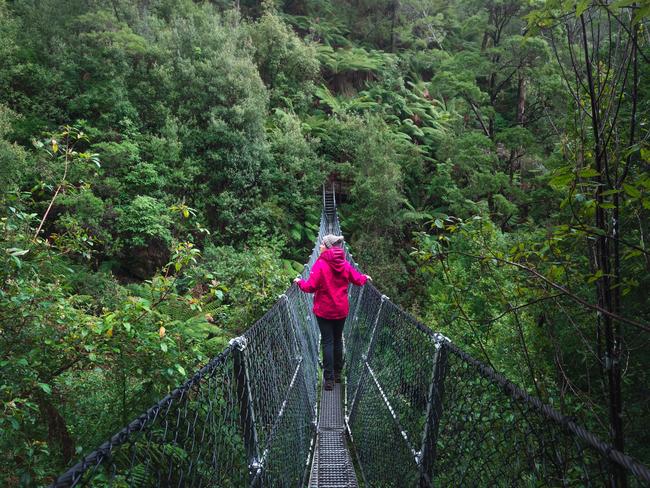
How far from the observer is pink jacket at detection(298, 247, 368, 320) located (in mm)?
2898

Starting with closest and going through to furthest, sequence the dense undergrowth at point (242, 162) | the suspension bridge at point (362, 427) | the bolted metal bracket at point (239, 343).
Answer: the suspension bridge at point (362, 427) < the bolted metal bracket at point (239, 343) < the dense undergrowth at point (242, 162)

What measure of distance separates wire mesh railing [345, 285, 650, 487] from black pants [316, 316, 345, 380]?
0.44 feet

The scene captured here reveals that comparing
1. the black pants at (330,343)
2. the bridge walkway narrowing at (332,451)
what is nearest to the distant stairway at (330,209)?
the black pants at (330,343)

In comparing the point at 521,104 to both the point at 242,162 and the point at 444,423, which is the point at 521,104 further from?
the point at 444,423

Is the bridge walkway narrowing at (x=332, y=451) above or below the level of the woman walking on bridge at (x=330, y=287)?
below

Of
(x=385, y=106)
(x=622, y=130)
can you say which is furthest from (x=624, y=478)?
(x=385, y=106)

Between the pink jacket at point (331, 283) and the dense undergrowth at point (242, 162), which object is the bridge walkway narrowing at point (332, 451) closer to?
the pink jacket at point (331, 283)

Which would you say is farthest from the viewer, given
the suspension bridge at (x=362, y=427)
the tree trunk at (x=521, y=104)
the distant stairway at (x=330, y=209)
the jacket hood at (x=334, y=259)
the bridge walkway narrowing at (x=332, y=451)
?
the distant stairway at (x=330, y=209)

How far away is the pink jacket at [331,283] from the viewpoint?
2.90 metres

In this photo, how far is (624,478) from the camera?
910mm

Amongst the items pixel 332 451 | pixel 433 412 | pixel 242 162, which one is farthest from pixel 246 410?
pixel 242 162

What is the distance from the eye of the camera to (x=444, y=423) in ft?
4.69

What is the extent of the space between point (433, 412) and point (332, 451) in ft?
5.11

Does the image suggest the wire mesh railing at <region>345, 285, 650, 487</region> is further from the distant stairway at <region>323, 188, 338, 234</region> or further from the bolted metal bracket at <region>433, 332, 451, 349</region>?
the distant stairway at <region>323, 188, 338, 234</region>
